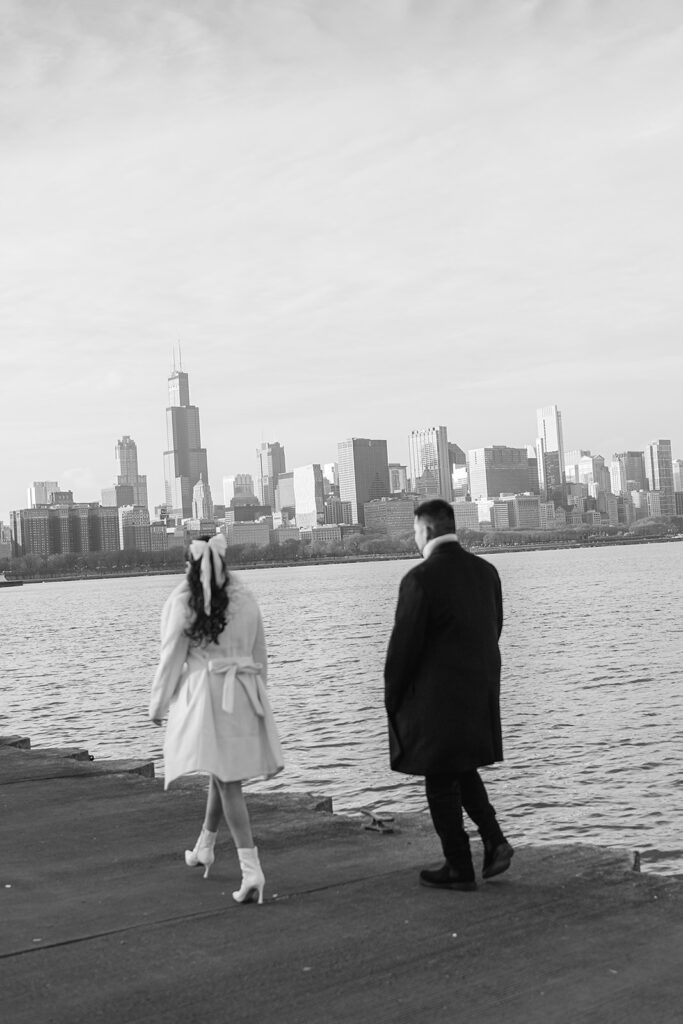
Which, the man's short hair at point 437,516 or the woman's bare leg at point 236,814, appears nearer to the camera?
the woman's bare leg at point 236,814

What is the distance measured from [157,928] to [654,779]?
42.6 feet

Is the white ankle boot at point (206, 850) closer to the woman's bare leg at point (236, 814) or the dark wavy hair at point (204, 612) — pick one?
the woman's bare leg at point (236, 814)

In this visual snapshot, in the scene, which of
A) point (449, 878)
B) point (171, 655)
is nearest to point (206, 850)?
point (171, 655)

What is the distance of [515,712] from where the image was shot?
84.1ft

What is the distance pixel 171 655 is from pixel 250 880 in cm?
130

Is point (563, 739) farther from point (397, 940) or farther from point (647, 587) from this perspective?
point (647, 587)

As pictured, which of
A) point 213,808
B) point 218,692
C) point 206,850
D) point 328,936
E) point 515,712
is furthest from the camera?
point 515,712

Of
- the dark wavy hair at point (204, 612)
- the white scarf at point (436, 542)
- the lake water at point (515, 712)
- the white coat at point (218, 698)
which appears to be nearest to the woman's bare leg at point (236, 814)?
the white coat at point (218, 698)

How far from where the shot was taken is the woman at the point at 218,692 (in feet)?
20.2

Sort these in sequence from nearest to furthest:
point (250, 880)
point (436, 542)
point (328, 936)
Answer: point (328, 936)
point (250, 880)
point (436, 542)

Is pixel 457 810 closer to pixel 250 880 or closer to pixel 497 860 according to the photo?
pixel 497 860

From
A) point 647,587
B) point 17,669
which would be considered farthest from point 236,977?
point 647,587

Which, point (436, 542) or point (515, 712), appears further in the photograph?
point (515, 712)

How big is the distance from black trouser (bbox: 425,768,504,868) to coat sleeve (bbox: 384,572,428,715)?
51 centimetres
